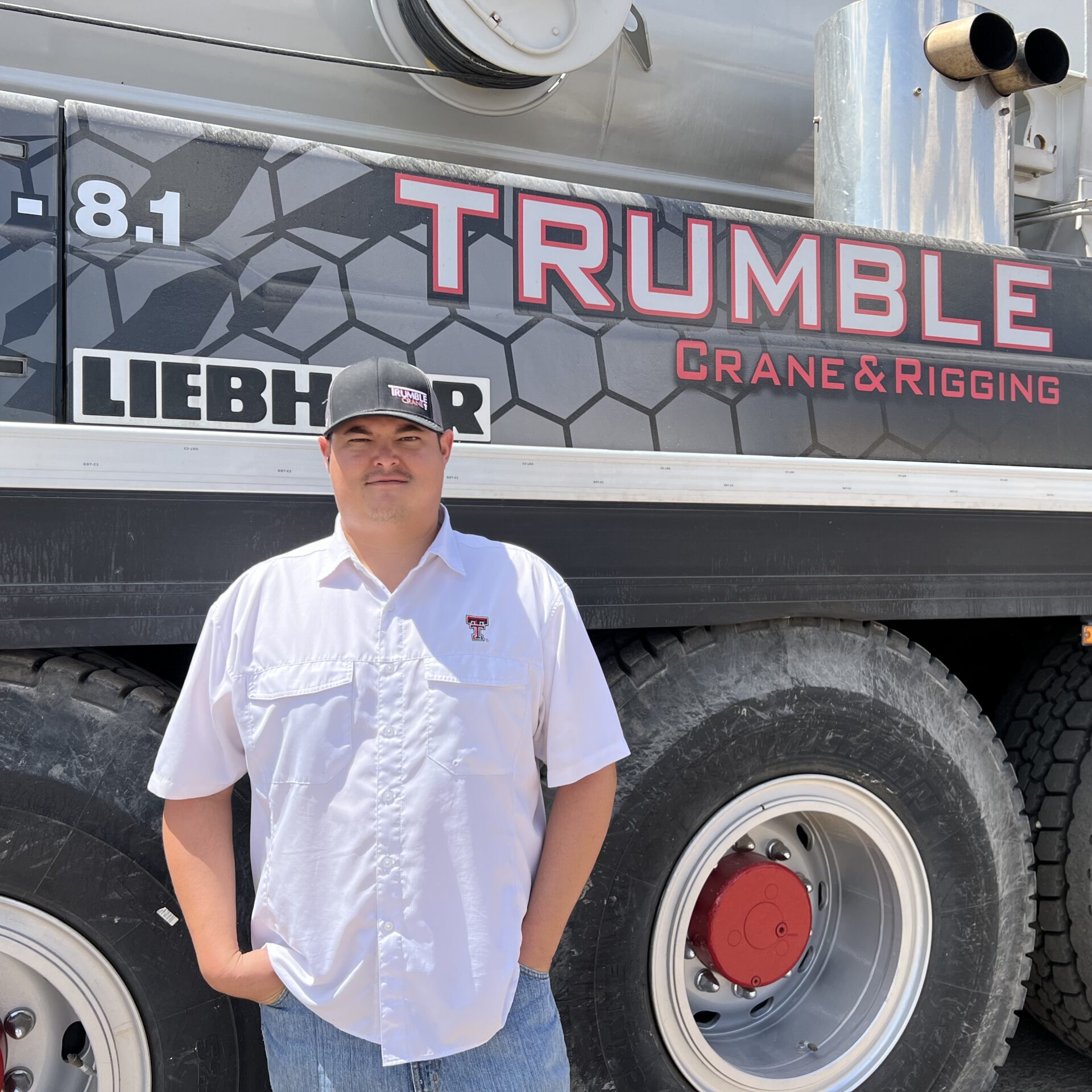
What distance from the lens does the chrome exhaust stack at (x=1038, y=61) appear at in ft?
8.18

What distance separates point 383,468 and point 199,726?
0.46 metres

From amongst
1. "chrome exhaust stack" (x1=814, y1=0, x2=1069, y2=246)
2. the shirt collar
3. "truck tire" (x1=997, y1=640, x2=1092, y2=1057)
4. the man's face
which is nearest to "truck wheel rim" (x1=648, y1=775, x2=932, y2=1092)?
"truck tire" (x1=997, y1=640, x2=1092, y2=1057)

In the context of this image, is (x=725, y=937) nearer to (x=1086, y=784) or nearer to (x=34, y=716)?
(x=1086, y=784)

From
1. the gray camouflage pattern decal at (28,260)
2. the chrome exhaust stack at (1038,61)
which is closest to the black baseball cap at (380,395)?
the gray camouflage pattern decal at (28,260)

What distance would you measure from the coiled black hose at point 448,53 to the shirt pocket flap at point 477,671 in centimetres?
136

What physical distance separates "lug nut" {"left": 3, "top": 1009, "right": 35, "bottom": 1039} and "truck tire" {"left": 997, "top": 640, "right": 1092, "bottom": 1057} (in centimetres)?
229

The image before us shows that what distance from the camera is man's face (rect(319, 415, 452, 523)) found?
1.54 meters

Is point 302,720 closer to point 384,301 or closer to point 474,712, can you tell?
point 474,712

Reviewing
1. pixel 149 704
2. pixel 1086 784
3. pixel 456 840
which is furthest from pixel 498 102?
pixel 1086 784

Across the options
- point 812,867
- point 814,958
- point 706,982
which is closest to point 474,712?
point 706,982

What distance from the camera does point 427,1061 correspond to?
1.46 meters

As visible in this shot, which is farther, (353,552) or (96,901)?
(96,901)

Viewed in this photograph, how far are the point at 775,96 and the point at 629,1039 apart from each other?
7.24 feet

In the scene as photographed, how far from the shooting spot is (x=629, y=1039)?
7.10ft
